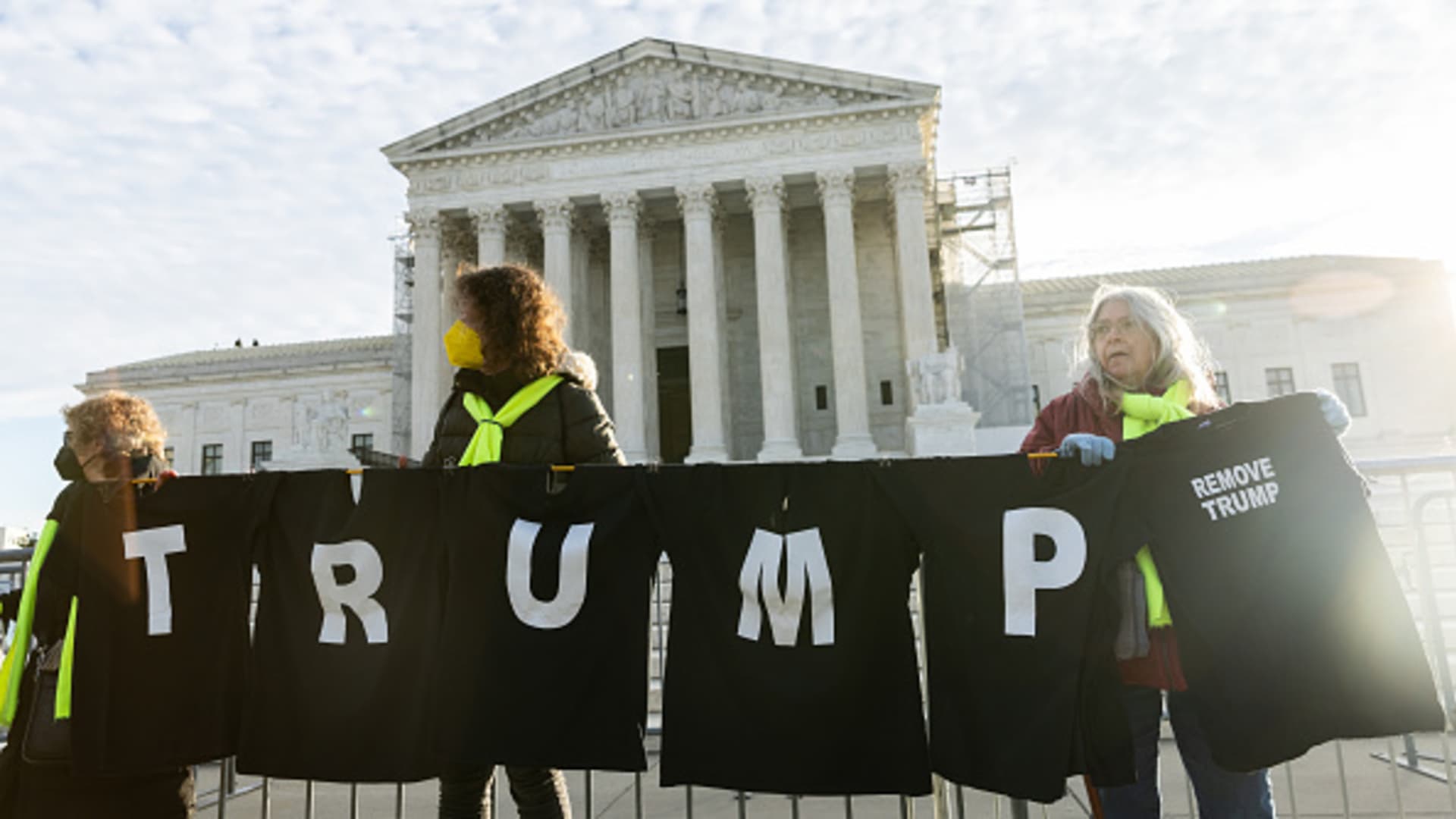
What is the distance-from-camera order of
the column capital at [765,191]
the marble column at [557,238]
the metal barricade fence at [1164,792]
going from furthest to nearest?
the marble column at [557,238]
the column capital at [765,191]
the metal barricade fence at [1164,792]

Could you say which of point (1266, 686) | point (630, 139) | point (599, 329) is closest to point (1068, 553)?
point (1266, 686)

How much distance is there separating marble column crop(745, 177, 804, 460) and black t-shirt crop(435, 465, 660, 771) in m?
22.9

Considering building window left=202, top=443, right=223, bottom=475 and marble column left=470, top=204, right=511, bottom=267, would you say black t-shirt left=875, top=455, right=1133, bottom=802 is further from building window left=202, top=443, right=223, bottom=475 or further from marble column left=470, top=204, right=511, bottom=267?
building window left=202, top=443, right=223, bottom=475

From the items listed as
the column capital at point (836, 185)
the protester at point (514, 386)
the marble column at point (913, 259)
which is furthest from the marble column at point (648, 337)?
the protester at point (514, 386)

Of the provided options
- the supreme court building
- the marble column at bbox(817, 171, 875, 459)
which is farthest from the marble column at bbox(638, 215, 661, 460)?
the marble column at bbox(817, 171, 875, 459)

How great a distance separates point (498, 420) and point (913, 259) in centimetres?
2449

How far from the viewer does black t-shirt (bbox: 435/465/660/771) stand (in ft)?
12.5

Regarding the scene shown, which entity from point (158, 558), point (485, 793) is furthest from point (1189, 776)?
point (158, 558)

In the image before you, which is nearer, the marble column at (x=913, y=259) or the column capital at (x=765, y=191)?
the marble column at (x=913, y=259)

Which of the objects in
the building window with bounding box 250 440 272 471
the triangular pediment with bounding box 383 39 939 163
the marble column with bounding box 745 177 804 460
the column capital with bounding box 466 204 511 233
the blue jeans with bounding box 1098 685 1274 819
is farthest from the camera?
the building window with bounding box 250 440 272 471

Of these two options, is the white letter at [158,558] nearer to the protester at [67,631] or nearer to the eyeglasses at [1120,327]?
the protester at [67,631]

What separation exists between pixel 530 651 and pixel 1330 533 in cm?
324

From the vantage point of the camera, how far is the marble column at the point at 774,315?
27406 millimetres

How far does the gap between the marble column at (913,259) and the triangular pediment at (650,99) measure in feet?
8.31
